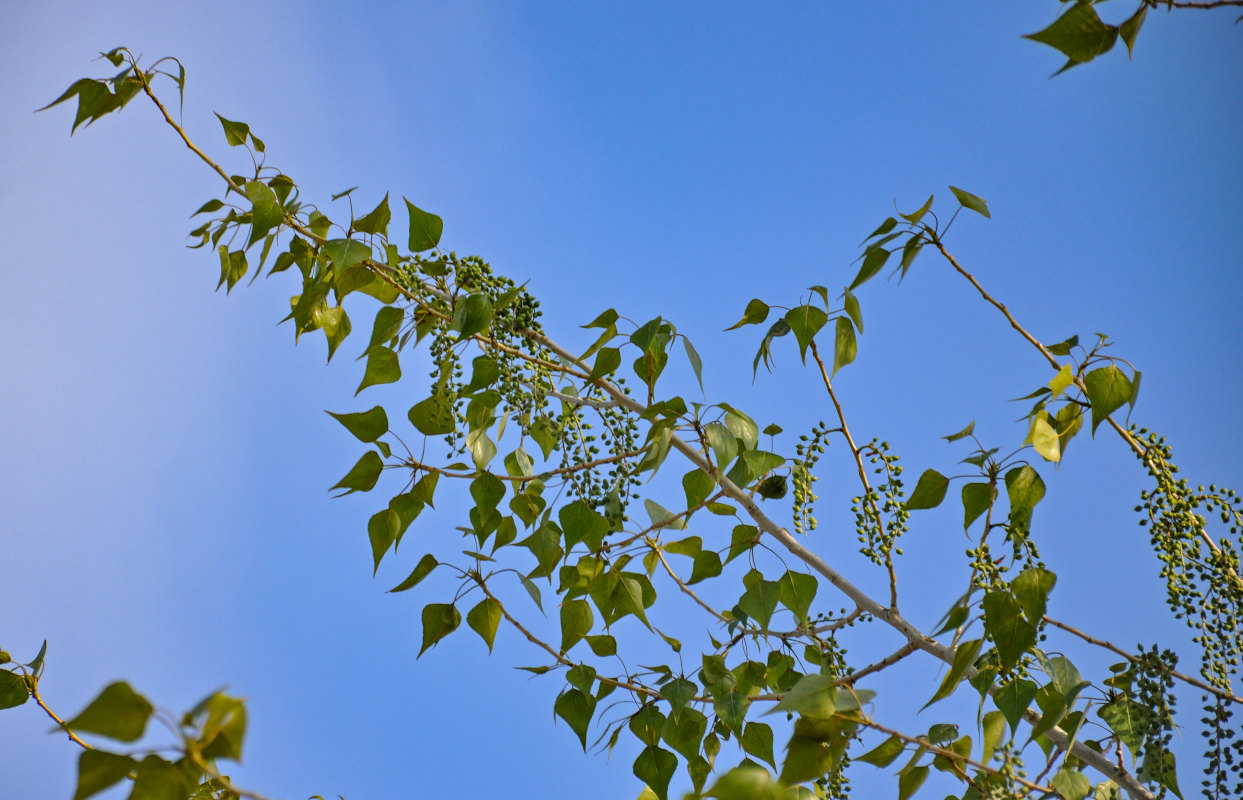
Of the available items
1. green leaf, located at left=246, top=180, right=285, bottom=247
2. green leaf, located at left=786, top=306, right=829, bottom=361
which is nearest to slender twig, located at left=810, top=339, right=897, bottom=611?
green leaf, located at left=786, top=306, right=829, bottom=361

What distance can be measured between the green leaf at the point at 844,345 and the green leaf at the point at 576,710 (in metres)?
0.70

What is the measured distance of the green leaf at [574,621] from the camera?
1408mm

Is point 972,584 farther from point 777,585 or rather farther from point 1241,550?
point 1241,550

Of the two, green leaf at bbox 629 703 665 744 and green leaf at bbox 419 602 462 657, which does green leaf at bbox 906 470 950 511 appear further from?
green leaf at bbox 419 602 462 657

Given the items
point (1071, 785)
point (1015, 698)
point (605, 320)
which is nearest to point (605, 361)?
point (605, 320)

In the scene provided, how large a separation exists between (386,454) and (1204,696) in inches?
48.4

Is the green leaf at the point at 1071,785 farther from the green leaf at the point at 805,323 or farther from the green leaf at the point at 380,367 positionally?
the green leaf at the point at 380,367

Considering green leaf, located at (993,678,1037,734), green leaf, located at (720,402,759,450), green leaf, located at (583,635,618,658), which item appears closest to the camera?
green leaf, located at (993,678,1037,734)

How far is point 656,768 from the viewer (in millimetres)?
1401

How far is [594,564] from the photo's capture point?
1.36m

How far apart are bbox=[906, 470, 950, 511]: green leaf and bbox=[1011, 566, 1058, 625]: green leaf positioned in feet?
0.56

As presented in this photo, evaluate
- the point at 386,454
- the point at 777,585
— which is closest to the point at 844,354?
the point at 777,585

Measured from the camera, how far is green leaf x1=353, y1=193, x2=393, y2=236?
4.41ft

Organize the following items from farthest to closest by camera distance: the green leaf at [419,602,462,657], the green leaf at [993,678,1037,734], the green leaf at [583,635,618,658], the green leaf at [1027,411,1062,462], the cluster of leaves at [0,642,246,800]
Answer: the green leaf at [583,635,618,658] → the green leaf at [419,602,462,657] → the green leaf at [993,678,1037,734] → the green leaf at [1027,411,1062,462] → the cluster of leaves at [0,642,246,800]
